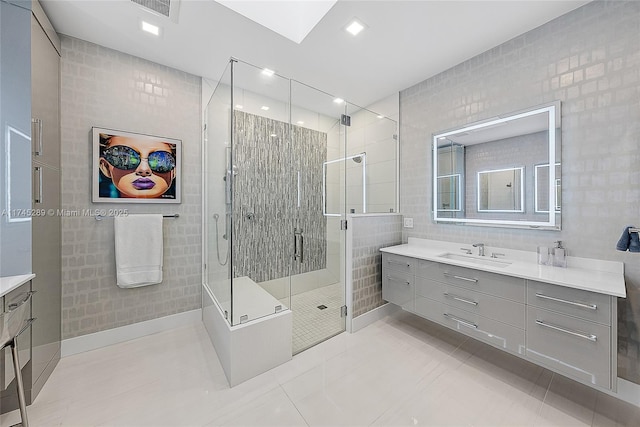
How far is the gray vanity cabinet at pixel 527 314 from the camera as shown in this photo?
137 centimetres

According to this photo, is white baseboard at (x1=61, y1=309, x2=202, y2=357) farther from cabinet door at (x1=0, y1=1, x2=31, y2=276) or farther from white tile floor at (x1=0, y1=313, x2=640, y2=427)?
cabinet door at (x1=0, y1=1, x2=31, y2=276)

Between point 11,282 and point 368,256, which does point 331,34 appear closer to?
point 368,256

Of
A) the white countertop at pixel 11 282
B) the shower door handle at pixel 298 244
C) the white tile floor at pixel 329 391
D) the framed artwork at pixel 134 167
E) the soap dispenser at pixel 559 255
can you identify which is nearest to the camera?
the white countertop at pixel 11 282

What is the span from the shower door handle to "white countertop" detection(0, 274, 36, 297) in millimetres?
1809

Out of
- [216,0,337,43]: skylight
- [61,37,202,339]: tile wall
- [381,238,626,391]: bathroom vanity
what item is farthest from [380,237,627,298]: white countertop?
[61,37,202,339]: tile wall

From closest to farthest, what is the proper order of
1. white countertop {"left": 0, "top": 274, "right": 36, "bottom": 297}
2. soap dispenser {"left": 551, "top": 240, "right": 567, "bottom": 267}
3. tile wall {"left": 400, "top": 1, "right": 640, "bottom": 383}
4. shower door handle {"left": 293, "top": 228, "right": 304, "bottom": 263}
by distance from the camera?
white countertop {"left": 0, "top": 274, "right": 36, "bottom": 297}, tile wall {"left": 400, "top": 1, "right": 640, "bottom": 383}, soap dispenser {"left": 551, "top": 240, "right": 567, "bottom": 267}, shower door handle {"left": 293, "top": 228, "right": 304, "bottom": 263}

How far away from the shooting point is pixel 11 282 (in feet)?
4.75

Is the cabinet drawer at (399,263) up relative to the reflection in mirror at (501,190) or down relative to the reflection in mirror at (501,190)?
down

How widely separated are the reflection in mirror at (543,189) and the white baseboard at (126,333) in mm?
3539

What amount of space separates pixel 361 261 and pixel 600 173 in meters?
1.96

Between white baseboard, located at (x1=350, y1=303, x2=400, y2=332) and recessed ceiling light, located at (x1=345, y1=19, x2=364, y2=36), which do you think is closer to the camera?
recessed ceiling light, located at (x1=345, y1=19, x2=364, y2=36)

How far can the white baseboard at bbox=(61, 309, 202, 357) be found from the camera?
2129mm

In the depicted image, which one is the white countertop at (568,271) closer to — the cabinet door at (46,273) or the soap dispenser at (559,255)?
the soap dispenser at (559,255)

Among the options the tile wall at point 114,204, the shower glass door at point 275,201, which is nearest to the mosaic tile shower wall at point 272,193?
the shower glass door at point 275,201
